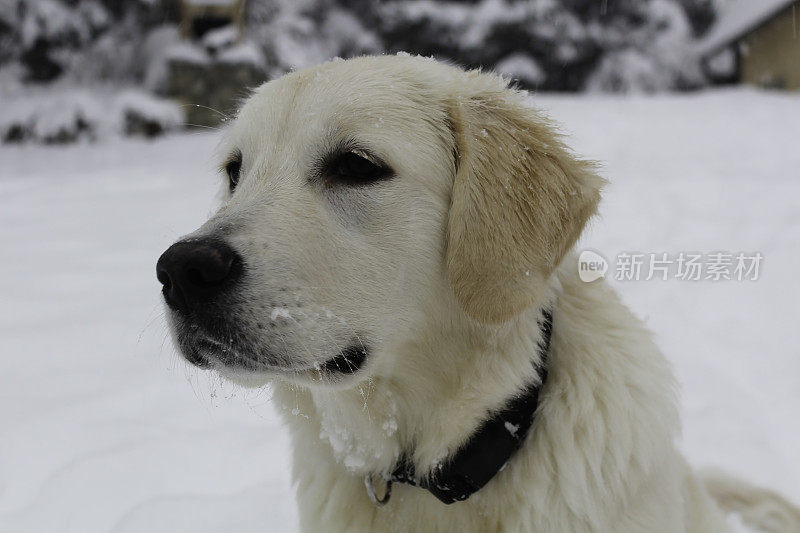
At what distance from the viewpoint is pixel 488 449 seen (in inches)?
74.1

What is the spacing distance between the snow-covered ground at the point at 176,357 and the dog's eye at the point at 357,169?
0.68 m

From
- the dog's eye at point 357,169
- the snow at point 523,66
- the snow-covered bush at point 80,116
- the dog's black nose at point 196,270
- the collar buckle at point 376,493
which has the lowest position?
the snow-covered bush at point 80,116

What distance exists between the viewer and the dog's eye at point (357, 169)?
188 cm

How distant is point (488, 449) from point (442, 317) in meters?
0.41

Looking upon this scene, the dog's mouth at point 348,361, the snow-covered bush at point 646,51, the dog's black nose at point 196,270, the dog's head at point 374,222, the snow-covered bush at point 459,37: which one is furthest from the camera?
the snow-covered bush at point 646,51

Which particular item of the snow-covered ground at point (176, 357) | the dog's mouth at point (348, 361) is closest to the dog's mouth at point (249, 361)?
the dog's mouth at point (348, 361)

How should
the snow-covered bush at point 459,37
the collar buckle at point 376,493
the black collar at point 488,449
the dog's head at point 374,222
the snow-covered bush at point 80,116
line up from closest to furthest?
the dog's head at point 374,222, the black collar at point 488,449, the collar buckle at point 376,493, the snow-covered bush at point 80,116, the snow-covered bush at point 459,37

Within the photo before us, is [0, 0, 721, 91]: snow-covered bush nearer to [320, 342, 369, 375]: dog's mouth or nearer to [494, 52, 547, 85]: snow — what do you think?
[494, 52, 547, 85]: snow

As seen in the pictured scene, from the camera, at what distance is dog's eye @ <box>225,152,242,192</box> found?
2.27 meters

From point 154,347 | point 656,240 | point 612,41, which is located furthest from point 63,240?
point 612,41

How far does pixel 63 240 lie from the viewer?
6.28 m

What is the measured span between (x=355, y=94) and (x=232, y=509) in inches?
75.1

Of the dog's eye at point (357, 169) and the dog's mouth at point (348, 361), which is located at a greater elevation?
the dog's eye at point (357, 169)

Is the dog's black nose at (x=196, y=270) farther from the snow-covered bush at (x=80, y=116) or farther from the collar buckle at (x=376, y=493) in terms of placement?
the snow-covered bush at (x=80, y=116)
